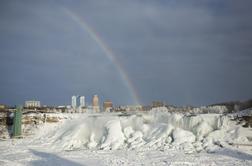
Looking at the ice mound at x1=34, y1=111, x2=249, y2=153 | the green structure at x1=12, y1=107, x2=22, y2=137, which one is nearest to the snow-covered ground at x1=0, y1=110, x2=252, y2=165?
the ice mound at x1=34, y1=111, x2=249, y2=153

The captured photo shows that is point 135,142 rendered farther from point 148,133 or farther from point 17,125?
point 17,125

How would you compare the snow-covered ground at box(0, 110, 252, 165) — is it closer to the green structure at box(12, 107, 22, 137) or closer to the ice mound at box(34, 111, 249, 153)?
the ice mound at box(34, 111, 249, 153)

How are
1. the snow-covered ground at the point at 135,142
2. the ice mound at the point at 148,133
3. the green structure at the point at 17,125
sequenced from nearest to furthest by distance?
the snow-covered ground at the point at 135,142
the ice mound at the point at 148,133
the green structure at the point at 17,125

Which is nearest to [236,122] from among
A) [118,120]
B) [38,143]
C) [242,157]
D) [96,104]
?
[242,157]

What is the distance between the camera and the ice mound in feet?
71.8

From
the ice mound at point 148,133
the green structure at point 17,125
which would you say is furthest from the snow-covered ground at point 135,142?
the green structure at point 17,125

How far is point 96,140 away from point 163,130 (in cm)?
491

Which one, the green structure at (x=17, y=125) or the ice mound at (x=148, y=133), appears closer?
the ice mound at (x=148, y=133)

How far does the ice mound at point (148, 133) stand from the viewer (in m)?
21.9

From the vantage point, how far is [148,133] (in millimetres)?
25078

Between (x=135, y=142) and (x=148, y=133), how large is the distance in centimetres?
177

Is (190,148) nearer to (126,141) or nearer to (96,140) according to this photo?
(126,141)

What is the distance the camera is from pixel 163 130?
80.6ft

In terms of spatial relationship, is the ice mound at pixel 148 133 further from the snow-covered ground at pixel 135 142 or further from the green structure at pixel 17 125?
the green structure at pixel 17 125
